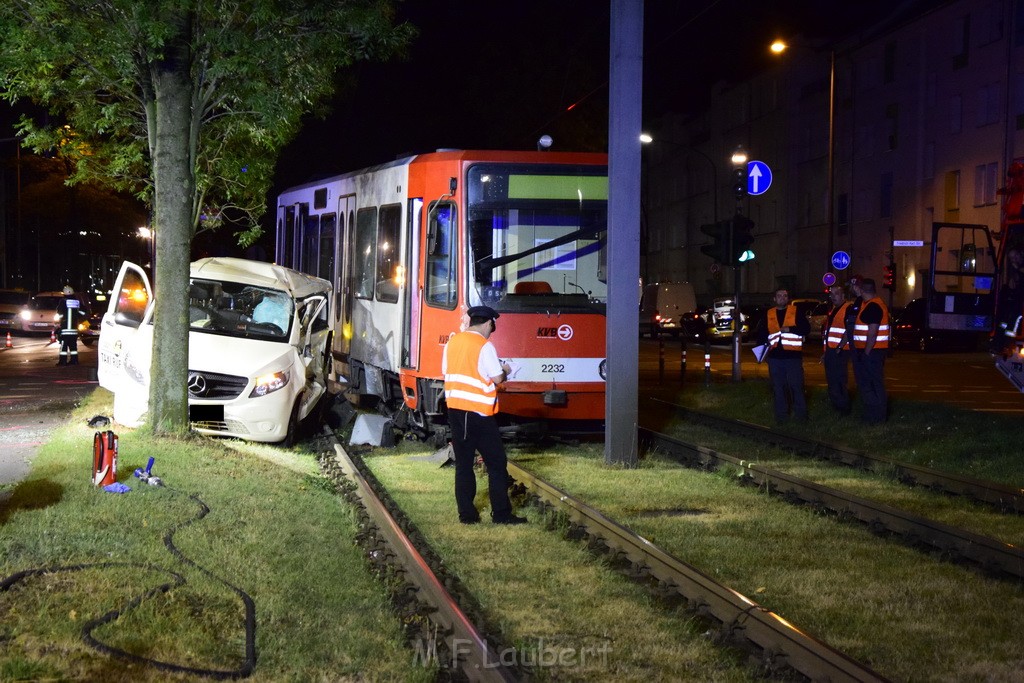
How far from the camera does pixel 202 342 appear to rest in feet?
46.9

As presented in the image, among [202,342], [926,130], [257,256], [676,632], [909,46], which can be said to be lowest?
[676,632]

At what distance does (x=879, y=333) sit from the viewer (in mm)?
14883

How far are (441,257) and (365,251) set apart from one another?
319 centimetres

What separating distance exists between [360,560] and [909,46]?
1697 inches

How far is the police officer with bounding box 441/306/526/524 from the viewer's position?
9055 millimetres

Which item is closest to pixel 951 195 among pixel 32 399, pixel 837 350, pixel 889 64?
pixel 889 64

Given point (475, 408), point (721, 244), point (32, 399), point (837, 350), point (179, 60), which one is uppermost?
point (179, 60)

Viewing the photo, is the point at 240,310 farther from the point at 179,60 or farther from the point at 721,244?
the point at 721,244

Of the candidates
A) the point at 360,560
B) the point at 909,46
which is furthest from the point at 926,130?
the point at 360,560

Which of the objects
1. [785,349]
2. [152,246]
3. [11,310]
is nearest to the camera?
[785,349]

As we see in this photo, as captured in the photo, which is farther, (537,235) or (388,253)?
(388,253)

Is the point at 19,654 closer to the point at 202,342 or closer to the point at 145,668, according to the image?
the point at 145,668

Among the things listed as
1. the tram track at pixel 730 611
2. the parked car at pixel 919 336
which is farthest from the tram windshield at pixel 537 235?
the parked car at pixel 919 336

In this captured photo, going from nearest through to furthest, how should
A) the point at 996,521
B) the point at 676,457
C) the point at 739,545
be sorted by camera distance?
the point at 739,545 < the point at 996,521 < the point at 676,457
